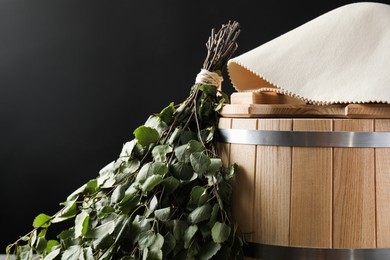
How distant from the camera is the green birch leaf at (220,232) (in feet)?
4.96

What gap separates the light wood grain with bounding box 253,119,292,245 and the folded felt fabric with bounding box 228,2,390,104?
170mm

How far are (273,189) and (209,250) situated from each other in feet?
0.79

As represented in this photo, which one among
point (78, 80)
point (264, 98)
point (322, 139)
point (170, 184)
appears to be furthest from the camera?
point (78, 80)

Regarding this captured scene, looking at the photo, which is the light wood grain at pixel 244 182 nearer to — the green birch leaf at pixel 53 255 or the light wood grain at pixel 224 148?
the light wood grain at pixel 224 148

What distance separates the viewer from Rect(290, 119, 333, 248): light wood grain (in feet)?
4.93

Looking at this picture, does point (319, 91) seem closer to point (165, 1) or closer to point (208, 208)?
point (208, 208)

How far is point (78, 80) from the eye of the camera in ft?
12.4

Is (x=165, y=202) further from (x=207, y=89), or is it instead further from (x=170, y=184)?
(x=207, y=89)

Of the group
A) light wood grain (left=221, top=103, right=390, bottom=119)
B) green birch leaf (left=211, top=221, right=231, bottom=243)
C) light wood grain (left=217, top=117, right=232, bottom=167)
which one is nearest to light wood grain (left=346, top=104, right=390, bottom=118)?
light wood grain (left=221, top=103, right=390, bottom=119)

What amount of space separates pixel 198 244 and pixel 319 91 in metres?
0.55

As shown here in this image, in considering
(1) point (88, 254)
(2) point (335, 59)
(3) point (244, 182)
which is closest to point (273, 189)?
(3) point (244, 182)

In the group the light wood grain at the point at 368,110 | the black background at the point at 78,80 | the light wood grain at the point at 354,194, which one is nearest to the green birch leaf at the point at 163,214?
the light wood grain at the point at 354,194

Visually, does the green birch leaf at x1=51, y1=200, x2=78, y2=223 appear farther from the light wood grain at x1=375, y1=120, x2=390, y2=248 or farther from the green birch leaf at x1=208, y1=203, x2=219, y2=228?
the light wood grain at x1=375, y1=120, x2=390, y2=248

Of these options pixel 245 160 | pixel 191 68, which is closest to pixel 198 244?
pixel 245 160
